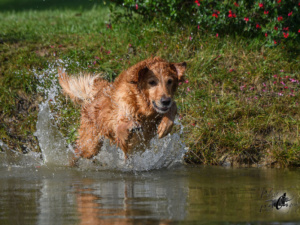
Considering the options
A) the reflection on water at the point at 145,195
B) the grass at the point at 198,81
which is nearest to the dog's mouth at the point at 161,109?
the reflection on water at the point at 145,195

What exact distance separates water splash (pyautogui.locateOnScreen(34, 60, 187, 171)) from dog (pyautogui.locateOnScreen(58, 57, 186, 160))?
8.5 inches

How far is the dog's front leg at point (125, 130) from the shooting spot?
6.46 meters

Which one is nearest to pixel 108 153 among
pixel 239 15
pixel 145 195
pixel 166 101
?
pixel 166 101

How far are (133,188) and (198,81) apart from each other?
3.89 meters

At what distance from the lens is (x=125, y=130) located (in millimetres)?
6461

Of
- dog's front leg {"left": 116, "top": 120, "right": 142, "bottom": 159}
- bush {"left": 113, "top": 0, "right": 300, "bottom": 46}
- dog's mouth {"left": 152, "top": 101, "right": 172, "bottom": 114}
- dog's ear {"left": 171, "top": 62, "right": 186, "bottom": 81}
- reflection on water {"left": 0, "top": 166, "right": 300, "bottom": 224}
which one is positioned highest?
bush {"left": 113, "top": 0, "right": 300, "bottom": 46}

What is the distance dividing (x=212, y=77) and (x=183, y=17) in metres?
1.74

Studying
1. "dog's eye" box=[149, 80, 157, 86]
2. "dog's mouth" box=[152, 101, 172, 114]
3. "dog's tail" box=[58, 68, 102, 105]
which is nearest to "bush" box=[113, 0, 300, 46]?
"dog's tail" box=[58, 68, 102, 105]

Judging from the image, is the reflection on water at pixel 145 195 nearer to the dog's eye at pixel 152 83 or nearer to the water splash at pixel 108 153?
the water splash at pixel 108 153

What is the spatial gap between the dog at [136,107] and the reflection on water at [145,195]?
1.67 feet

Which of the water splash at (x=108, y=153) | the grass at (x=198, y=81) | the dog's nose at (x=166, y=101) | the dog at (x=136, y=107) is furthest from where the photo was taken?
the grass at (x=198, y=81)

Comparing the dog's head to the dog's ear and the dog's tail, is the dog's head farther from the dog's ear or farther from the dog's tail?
the dog's tail

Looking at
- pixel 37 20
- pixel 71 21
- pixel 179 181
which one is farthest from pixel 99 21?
pixel 179 181

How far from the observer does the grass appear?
24.4 feet
